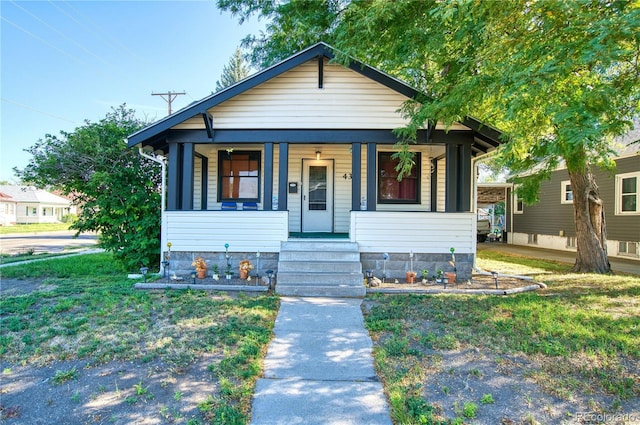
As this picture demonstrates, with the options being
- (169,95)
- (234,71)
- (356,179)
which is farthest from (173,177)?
(234,71)

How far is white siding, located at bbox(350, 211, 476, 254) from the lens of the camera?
6.99 metres

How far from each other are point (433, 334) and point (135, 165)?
288 inches

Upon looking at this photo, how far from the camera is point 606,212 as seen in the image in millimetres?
12219

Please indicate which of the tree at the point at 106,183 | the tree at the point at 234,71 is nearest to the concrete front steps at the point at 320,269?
the tree at the point at 106,183

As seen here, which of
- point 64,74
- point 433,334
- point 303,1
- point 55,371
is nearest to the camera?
point 55,371

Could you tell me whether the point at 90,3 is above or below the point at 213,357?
above

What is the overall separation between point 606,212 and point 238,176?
1335cm

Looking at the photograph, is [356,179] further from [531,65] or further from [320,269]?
[531,65]

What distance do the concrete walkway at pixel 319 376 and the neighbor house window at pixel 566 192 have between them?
45.5 feet

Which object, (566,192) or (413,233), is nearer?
(413,233)

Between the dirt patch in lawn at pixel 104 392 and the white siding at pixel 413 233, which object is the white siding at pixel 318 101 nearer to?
the white siding at pixel 413 233

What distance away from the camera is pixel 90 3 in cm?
1516

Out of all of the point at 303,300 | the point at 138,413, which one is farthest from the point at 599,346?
the point at 138,413

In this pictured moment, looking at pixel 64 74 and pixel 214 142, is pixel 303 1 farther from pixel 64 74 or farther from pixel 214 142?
pixel 64 74
